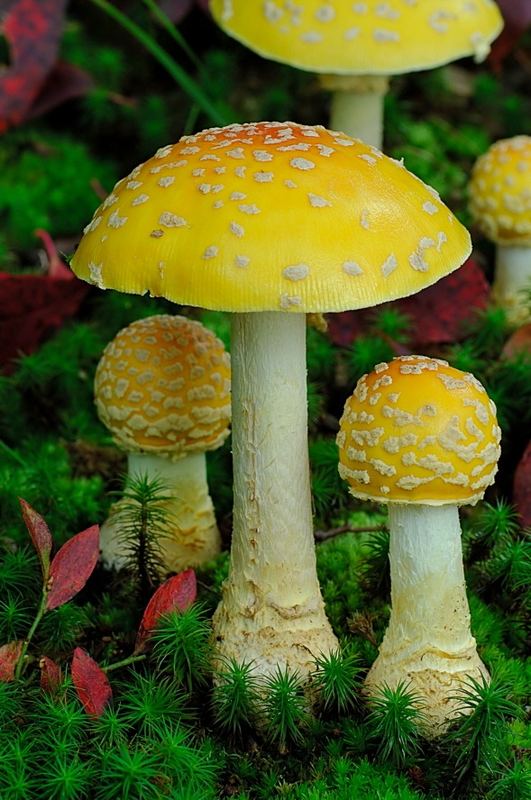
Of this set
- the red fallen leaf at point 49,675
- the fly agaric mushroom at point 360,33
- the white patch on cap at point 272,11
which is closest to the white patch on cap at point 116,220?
the red fallen leaf at point 49,675

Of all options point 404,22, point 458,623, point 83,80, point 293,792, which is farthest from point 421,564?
point 83,80

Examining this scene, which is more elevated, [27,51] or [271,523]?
[27,51]

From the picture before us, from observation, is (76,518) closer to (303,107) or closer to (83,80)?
(83,80)

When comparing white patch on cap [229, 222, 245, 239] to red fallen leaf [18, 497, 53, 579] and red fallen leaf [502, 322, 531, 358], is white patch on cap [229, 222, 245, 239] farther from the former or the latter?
red fallen leaf [502, 322, 531, 358]

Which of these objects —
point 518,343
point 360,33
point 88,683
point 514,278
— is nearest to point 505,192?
point 514,278

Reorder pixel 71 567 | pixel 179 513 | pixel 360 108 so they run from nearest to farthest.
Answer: pixel 71 567
pixel 179 513
pixel 360 108

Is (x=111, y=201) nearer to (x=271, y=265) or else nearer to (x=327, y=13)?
(x=271, y=265)

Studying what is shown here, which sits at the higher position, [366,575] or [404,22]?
[404,22]
